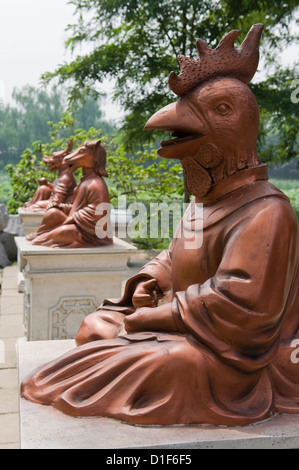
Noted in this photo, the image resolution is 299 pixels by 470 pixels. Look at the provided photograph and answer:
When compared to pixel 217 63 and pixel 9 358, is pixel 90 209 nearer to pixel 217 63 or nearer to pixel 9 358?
pixel 9 358

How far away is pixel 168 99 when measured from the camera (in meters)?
9.70

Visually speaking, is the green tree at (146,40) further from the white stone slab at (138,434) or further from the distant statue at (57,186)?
the white stone slab at (138,434)

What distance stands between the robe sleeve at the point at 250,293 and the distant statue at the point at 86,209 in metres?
3.11

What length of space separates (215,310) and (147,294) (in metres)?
0.47

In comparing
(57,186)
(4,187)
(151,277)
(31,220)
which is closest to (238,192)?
(151,277)

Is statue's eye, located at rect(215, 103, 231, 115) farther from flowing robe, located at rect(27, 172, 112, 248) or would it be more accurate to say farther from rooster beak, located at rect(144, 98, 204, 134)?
flowing robe, located at rect(27, 172, 112, 248)

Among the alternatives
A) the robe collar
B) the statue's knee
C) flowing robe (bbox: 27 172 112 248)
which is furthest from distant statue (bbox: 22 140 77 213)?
the robe collar

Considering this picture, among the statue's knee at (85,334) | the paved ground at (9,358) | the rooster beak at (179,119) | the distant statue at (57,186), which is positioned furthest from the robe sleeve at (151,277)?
the distant statue at (57,186)

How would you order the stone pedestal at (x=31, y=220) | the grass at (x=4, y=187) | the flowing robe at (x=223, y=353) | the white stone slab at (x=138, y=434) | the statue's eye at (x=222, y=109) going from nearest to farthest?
1. the white stone slab at (x=138, y=434)
2. the flowing robe at (x=223, y=353)
3. the statue's eye at (x=222, y=109)
4. the stone pedestal at (x=31, y=220)
5. the grass at (x=4, y=187)

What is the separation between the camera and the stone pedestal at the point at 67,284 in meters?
4.85

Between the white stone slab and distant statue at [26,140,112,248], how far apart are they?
122 inches

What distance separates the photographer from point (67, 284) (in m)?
4.98
